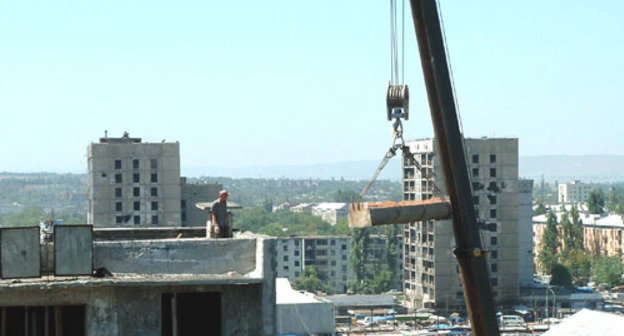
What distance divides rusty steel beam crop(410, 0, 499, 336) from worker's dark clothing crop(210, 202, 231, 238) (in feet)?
12.0

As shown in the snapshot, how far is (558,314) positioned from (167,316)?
105084 mm

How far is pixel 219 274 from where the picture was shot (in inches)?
574

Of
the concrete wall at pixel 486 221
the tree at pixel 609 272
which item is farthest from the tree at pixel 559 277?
the concrete wall at pixel 486 221

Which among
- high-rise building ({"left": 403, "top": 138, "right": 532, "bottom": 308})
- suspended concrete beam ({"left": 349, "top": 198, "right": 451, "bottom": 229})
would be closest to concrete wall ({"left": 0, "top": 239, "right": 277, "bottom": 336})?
suspended concrete beam ({"left": 349, "top": 198, "right": 451, "bottom": 229})

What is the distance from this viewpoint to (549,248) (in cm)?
17500

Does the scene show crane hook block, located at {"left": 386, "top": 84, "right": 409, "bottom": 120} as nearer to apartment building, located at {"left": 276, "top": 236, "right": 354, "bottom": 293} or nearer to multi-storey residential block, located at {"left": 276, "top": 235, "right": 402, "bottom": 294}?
multi-storey residential block, located at {"left": 276, "top": 235, "right": 402, "bottom": 294}

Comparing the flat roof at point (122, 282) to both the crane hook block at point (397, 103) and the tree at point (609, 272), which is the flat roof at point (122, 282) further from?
the tree at point (609, 272)

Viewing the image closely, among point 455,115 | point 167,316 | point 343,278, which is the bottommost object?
point 343,278

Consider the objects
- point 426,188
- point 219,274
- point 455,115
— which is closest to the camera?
point 219,274

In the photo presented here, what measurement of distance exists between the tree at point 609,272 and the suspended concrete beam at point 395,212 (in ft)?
482

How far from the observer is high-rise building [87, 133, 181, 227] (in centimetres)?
11469

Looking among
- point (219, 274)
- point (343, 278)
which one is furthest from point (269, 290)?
point (343, 278)

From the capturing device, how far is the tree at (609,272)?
159375mm

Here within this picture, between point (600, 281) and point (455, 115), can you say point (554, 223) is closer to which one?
point (600, 281)
